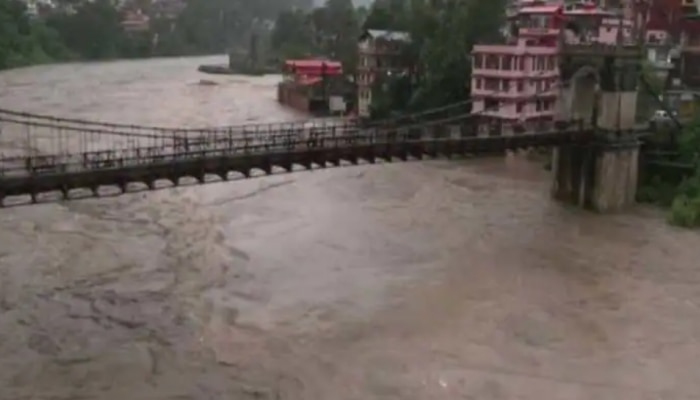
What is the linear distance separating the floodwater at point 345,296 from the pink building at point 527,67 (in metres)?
4.36

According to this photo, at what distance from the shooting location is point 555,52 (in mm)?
25625

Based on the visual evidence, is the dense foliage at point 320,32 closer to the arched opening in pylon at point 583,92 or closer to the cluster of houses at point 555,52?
the cluster of houses at point 555,52

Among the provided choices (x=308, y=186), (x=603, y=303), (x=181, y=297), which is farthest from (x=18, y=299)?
(x=308, y=186)

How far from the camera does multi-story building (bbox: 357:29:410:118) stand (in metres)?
32.8

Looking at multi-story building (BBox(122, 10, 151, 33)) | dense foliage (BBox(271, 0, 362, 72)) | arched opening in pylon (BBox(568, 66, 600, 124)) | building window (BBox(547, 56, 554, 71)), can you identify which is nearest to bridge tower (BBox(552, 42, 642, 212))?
arched opening in pylon (BBox(568, 66, 600, 124))

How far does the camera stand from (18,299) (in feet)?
41.7

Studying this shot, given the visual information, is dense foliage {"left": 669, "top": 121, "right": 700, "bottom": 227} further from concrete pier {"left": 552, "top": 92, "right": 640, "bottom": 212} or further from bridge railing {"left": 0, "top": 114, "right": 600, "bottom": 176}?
bridge railing {"left": 0, "top": 114, "right": 600, "bottom": 176}

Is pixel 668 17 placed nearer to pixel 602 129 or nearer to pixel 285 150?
pixel 602 129

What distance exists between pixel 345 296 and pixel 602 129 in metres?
8.47

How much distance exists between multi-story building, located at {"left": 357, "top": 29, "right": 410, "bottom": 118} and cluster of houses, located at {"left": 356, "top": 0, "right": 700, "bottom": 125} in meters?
5.09

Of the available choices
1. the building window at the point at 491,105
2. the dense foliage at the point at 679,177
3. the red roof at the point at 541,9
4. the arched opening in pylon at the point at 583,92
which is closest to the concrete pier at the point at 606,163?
the dense foliage at the point at 679,177

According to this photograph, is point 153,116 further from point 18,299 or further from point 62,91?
point 18,299

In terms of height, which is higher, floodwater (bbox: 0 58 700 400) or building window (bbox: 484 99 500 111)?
building window (bbox: 484 99 500 111)

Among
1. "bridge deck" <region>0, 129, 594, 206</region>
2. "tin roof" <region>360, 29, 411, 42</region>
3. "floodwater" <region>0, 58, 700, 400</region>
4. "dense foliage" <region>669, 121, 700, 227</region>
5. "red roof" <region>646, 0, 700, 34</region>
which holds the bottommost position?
"floodwater" <region>0, 58, 700, 400</region>
